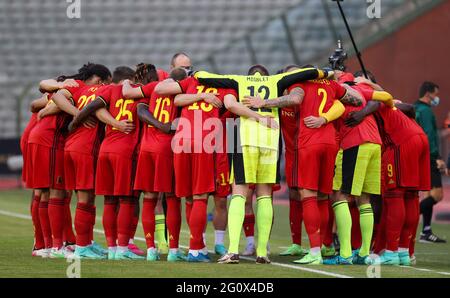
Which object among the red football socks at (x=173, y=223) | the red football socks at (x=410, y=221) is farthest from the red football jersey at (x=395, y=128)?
the red football socks at (x=173, y=223)

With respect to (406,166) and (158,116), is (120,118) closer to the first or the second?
(158,116)

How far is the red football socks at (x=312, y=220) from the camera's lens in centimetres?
1095

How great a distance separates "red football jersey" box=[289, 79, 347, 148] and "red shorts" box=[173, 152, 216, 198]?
2.89ft

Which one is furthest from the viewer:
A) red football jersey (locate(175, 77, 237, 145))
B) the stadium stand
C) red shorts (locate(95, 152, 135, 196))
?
the stadium stand

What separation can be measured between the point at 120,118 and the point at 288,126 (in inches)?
66.2

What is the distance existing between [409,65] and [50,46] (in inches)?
539

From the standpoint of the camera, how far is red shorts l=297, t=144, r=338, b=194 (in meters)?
11.0

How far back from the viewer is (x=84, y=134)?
11875mm

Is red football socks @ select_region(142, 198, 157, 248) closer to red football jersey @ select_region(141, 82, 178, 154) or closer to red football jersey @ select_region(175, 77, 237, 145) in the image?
red football jersey @ select_region(141, 82, 178, 154)

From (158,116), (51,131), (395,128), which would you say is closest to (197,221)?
(158,116)

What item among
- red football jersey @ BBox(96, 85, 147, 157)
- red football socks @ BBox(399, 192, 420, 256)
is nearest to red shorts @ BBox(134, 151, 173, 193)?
red football jersey @ BBox(96, 85, 147, 157)

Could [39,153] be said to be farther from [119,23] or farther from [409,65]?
[119,23]

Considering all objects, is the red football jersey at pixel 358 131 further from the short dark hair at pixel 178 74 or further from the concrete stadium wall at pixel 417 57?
the concrete stadium wall at pixel 417 57

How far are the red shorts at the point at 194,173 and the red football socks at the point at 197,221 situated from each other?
11 cm
